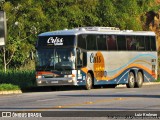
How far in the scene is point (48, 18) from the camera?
45375 mm

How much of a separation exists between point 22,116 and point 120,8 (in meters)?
32.1

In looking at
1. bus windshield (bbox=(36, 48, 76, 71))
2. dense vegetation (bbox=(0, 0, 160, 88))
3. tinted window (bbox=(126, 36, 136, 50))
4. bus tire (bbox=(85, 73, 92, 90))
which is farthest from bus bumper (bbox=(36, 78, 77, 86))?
tinted window (bbox=(126, 36, 136, 50))

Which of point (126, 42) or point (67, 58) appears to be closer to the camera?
point (67, 58)

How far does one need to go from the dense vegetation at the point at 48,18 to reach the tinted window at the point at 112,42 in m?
5.35

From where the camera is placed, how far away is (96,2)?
156 feet

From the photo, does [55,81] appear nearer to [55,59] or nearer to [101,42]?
[55,59]

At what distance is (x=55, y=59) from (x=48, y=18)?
28.0 ft

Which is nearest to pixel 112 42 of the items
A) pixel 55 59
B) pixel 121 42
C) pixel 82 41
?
pixel 121 42

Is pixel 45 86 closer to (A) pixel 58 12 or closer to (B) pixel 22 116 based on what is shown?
(A) pixel 58 12

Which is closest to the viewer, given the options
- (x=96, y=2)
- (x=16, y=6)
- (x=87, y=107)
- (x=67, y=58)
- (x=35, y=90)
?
(x=87, y=107)

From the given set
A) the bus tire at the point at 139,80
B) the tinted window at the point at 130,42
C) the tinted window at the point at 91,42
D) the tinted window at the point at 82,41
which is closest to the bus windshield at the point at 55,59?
the tinted window at the point at 82,41

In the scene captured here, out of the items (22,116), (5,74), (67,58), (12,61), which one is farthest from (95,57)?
(22,116)

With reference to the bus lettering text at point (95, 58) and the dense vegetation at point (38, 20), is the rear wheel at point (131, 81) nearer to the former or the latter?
the bus lettering text at point (95, 58)

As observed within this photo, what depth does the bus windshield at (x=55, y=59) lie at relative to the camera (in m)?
37.2
